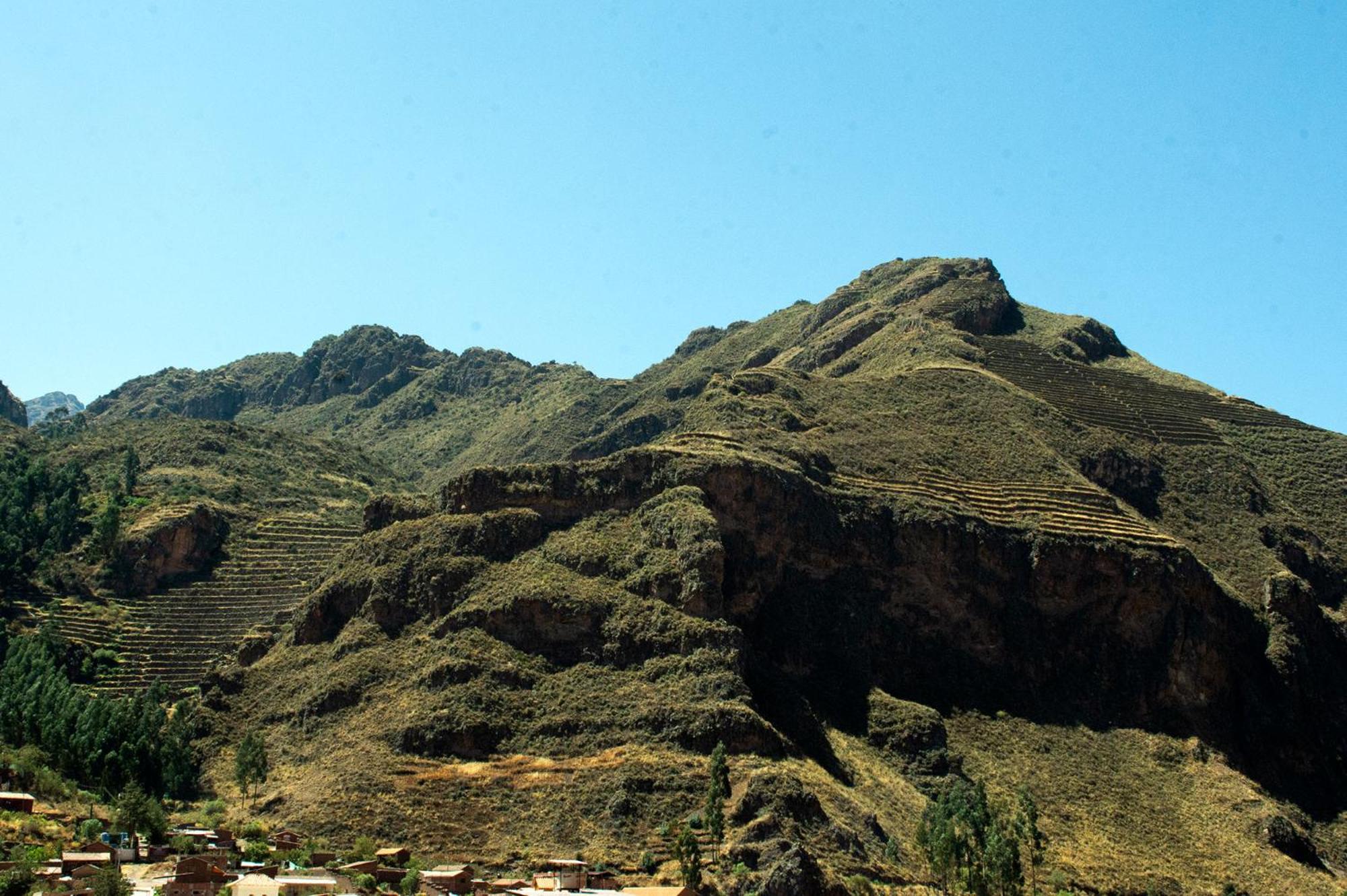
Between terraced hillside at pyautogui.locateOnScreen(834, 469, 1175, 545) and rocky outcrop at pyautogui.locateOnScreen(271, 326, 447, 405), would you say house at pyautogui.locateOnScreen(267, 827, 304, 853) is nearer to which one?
terraced hillside at pyautogui.locateOnScreen(834, 469, 1175, 545)

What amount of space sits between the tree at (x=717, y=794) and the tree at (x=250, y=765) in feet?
62.7

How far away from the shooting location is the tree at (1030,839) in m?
68.1

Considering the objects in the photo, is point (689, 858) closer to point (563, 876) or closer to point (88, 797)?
point (563, 876)

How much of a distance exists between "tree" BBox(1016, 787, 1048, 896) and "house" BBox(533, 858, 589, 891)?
19.5 metres

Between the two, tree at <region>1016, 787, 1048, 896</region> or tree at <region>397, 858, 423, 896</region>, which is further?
tree at <region>1016, 787, 1048, 896</region>

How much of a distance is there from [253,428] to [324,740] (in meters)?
69.3

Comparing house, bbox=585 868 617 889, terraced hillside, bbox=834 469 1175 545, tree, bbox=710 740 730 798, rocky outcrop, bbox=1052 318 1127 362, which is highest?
rocky outcrop, bbox=1052 318 1127 362

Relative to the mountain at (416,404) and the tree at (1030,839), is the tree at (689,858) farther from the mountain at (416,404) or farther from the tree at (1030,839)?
the mountain at (416,404)

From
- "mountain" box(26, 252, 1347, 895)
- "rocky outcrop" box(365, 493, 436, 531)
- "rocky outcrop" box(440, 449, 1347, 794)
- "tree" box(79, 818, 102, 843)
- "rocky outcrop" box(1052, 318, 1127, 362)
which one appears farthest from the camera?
"rocky outcrop" box(1052, 318, 1127, 362)

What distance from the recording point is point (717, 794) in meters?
62.1

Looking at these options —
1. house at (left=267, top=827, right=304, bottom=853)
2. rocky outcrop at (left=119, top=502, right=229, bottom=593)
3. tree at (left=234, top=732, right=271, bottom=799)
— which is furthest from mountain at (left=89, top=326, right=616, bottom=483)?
house at (left=267, top=827, right=304, bottom=853)

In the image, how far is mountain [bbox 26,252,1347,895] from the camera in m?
67.1

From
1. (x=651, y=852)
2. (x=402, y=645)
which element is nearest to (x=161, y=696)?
(x=402, y=645)

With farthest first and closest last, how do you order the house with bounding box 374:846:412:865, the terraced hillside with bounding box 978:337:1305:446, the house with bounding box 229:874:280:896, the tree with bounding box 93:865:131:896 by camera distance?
1. the terraced hillside with bounding box 978:337:1305:446
2. the house with bounding box 374:846:412:865
3. the house with bounding box 229:874:280:896
4. the tree with bounding box 93:865:131:896
